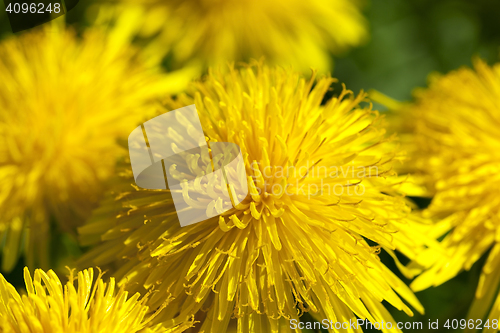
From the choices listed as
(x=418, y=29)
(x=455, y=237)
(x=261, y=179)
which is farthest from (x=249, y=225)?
(x=418, y=29)

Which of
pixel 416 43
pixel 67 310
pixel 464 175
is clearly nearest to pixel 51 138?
pixel 67 310

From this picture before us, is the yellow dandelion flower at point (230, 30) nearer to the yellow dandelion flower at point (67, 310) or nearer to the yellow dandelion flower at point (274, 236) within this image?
the yellow dandelion flower at point (274, 236)

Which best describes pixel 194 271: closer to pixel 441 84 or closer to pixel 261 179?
pixel 261 179

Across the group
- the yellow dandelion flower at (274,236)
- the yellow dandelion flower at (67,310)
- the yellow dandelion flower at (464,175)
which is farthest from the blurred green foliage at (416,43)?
the yellow dandelion flower at (67,310)

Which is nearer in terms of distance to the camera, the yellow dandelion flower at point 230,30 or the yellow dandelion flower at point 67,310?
the yellow dandelion flower at point 67,310

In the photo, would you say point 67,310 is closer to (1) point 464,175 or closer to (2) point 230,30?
(1) point 464,175

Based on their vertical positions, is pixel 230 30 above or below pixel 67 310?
above

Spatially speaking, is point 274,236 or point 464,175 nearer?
point 274,236

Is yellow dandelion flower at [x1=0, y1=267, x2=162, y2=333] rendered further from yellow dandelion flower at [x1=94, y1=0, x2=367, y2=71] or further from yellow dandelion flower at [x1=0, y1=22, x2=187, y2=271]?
yellow dandelion flower at [x1=94, y1=0, x2=367, y2=71]
